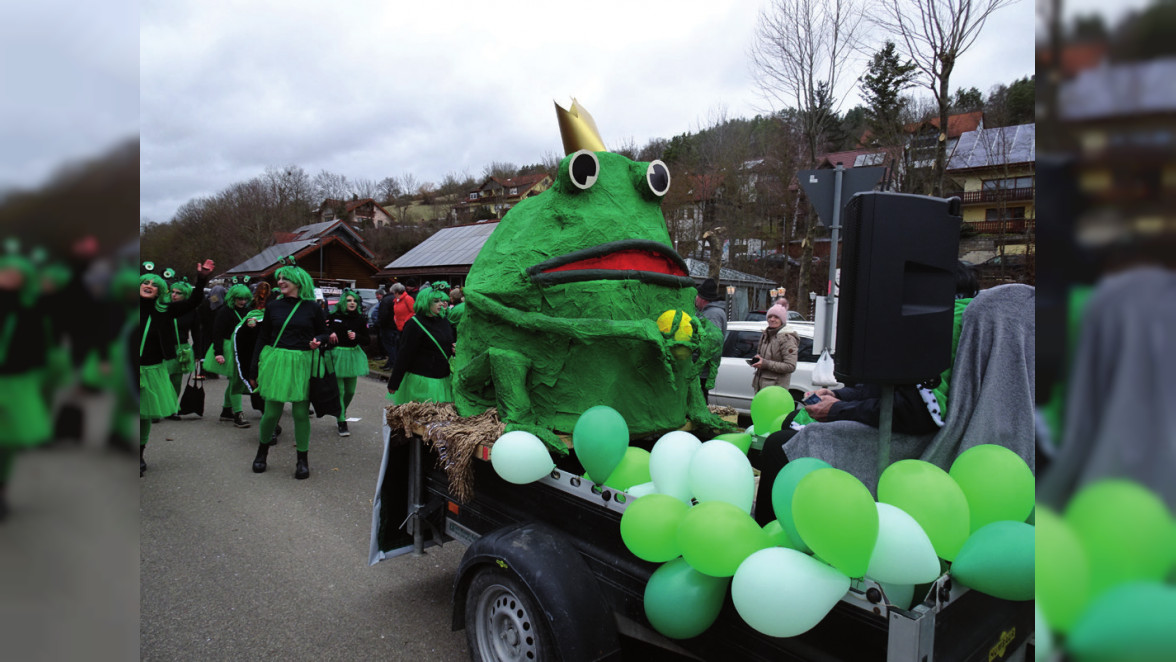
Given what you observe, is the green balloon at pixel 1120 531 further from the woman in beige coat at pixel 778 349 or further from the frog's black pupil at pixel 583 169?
the woman in beige coat at pixel 778 349

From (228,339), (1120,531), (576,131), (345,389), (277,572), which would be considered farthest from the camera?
(228,339)

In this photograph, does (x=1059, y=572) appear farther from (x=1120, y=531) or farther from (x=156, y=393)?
(x=156, y=393)

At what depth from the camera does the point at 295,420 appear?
19.2 feet

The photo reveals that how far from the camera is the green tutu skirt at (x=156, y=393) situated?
18.8 ft

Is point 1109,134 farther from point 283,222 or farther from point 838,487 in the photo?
point 283,222

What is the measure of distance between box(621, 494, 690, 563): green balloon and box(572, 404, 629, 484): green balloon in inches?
20.4

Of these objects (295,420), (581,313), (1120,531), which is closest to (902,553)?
(1120,531)

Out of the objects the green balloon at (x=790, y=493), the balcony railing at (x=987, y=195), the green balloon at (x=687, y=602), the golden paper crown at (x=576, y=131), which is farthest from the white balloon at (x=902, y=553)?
the balcony railing at (x=987, y=195)

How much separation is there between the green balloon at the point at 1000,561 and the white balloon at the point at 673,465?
1048mm

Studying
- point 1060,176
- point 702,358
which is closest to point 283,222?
point 702,358

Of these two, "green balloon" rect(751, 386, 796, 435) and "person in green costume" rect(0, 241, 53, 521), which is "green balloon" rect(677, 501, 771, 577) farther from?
"person in green costume" rect(0, 241, 53, 521)

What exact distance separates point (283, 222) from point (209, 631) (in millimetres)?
43474

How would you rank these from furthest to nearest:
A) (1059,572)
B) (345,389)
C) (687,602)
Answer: (345,389) → (687,602) → (1059,572)

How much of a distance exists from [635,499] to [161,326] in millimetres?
5681
